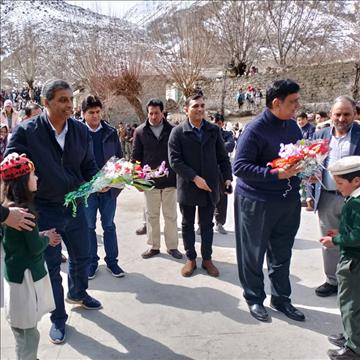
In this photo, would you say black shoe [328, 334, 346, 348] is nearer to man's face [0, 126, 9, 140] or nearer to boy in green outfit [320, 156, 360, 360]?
boy in green outfit [320, 156, 360, 360]

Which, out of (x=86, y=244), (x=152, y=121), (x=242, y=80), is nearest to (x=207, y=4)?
(x=242, y=80)

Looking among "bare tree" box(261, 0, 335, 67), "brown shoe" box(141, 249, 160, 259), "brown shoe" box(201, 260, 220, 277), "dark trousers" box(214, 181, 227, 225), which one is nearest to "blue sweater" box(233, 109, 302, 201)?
"brown shoe" box(201, 260, 220, 277)

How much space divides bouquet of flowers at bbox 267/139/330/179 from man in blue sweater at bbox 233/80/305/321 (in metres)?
0.09

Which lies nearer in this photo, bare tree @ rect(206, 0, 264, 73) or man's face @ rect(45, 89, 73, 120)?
man's face @ rect(45, 89, 73, 120)

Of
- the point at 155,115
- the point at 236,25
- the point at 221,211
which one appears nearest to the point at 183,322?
the point at 155,115

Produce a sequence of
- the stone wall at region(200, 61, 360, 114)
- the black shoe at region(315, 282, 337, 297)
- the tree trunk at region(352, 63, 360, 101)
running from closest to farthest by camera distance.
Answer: the black shoe at region(315, 282, 337, 297), the tree trunk at region(352, 63, 360, 101), the stone wall at region(200, 61, 360, 114)

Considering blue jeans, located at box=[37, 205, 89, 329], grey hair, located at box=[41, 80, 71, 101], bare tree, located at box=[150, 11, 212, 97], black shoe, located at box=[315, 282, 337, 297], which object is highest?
bare tree, located at box=[150, 11, 212, 97]

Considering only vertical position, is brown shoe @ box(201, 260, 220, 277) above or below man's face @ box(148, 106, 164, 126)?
below

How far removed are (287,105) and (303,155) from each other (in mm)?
477

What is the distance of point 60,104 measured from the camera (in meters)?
2.99

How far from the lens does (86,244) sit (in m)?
3.33

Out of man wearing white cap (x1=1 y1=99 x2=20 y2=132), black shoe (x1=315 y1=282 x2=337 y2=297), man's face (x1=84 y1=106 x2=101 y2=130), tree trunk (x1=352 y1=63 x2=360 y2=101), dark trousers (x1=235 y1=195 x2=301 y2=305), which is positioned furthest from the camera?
tree trunk (x1=352 y1=63 x2=360 y2=101)

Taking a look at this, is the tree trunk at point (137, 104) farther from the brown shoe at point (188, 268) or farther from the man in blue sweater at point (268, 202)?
the man in blue sweater at point (268, 202)

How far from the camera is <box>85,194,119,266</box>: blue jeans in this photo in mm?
4172
